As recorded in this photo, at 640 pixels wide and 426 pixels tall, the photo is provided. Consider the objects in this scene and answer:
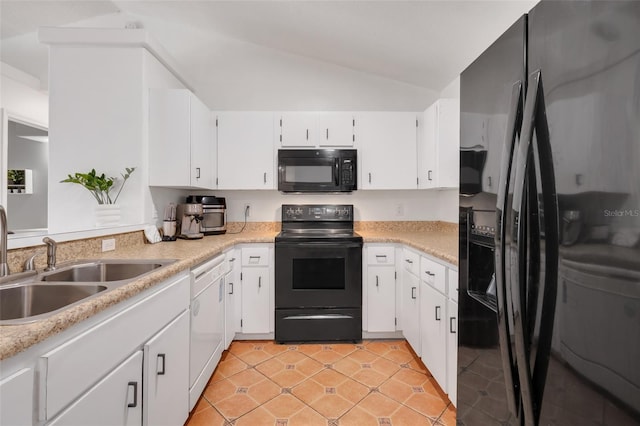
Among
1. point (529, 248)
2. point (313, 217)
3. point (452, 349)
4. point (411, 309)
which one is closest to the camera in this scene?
point (529, 248)

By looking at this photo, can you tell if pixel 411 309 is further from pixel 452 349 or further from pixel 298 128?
pixel 298 128

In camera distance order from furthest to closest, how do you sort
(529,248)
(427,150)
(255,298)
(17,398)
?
(427,150) < (255,298) < (529,248) < (17,398)

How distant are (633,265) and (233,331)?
249 cm

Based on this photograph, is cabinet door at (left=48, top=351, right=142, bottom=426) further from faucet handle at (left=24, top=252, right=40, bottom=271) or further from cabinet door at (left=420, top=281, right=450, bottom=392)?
cabinet door at (left=420, top=281, right=450, bottom=392)

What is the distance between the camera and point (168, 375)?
1293mm

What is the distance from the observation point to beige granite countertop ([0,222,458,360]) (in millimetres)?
653

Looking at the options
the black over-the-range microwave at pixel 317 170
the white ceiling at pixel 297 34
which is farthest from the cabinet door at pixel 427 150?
the black over-the-range microwave at pixel 317 170

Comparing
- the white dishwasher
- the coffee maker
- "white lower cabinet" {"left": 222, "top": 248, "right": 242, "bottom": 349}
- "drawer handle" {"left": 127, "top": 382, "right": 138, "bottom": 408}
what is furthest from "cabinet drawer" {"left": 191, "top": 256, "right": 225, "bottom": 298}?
"drawer handle" {"left": 127, "top": 382, "right": 138, "bottom": 408}

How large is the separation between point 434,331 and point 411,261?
566 millimetres

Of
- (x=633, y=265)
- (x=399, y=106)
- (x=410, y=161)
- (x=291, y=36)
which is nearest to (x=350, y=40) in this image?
(x=291, y=36)

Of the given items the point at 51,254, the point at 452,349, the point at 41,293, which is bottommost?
the point at 452,349

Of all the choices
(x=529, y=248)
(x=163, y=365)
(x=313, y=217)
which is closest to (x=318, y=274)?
(x=313, y=217)

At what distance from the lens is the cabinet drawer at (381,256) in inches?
98.6

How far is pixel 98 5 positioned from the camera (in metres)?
2.57
